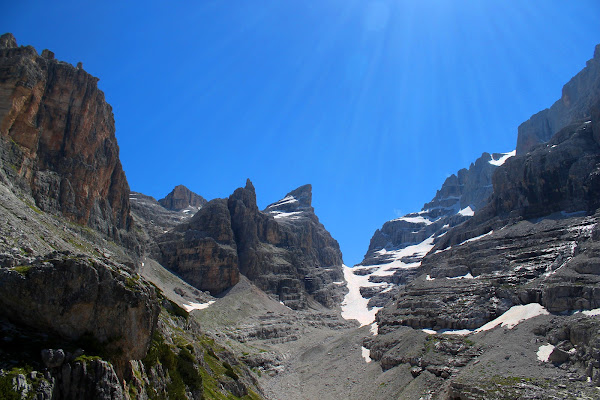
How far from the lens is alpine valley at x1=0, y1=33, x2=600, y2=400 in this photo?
58.5 ft

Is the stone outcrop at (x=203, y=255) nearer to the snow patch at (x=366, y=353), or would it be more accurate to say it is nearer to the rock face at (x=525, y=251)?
the rock face at (x=525, y=251)

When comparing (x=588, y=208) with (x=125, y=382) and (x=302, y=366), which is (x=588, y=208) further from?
(x=125, y=382)

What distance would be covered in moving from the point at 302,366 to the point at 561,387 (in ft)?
194

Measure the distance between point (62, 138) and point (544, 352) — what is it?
9937 cm

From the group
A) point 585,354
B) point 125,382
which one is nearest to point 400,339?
point 585,354

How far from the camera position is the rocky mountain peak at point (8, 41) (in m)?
83.9

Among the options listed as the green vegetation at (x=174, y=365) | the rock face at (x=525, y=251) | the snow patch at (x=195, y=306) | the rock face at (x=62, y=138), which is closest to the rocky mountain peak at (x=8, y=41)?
the rock face at (x=62, y=138)

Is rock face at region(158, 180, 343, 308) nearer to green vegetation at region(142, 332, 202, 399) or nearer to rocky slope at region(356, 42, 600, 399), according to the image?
rocky slope at region(356, 42, 600, 399)

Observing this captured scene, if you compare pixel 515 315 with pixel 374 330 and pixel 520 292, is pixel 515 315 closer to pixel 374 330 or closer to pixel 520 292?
pixel 520 292

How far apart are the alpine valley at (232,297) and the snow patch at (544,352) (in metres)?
0.24

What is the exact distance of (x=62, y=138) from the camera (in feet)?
304

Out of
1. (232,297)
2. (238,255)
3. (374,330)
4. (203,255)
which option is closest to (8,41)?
(203,255)

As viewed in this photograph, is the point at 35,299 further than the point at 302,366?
No

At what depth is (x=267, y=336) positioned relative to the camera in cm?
12094
